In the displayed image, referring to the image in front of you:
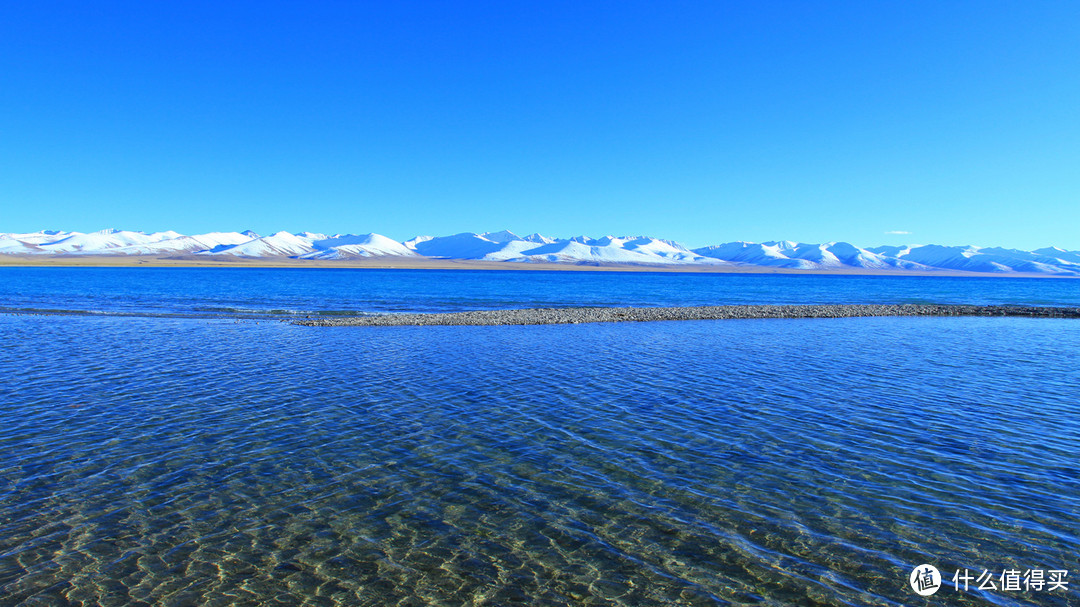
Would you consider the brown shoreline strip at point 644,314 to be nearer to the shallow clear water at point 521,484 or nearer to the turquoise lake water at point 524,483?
the turquoise lake water at point 524,483

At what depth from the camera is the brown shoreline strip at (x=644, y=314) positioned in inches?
1491

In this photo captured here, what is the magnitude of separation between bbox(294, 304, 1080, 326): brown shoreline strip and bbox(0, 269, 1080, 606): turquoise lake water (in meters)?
16.9

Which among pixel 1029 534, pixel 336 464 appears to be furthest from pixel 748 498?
pixel 336 464

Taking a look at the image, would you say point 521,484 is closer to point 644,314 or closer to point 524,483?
point 524,483

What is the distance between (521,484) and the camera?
32.3ft

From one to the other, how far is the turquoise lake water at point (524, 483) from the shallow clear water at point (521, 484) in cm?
5

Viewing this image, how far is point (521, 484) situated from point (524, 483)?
0.06 meters

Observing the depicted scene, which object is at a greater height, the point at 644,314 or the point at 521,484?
the point at 521,484

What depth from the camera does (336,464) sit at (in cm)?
1059

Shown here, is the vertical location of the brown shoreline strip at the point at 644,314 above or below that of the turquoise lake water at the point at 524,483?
below

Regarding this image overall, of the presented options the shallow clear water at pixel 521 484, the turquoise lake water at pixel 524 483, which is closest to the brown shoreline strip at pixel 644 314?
the turquoise lake water at pixel 524 483

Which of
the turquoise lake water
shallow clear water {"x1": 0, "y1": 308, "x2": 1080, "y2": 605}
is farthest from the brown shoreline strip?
shallow clear water {"x1": 0, "y1": 308, "x2": 1080, "y2": 605}

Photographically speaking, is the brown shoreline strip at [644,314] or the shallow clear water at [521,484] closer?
the shallow clear water at [521,484]

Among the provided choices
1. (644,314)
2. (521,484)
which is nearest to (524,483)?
(521,484)
